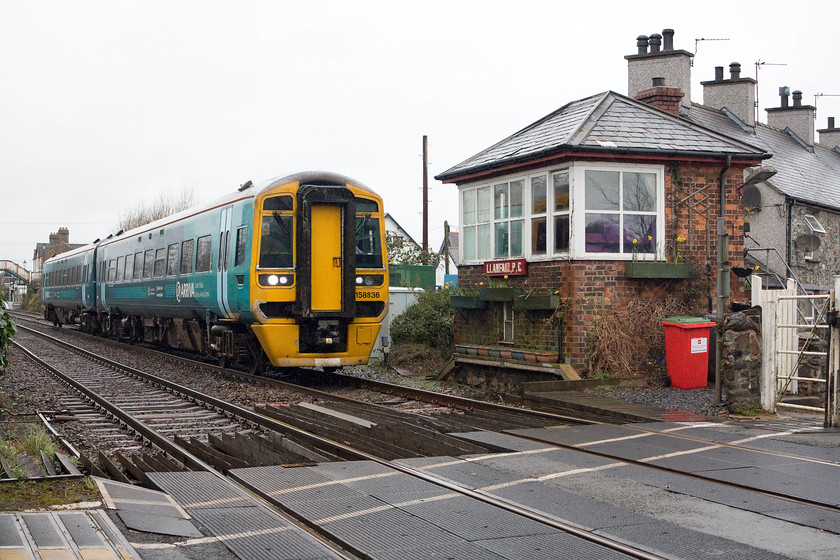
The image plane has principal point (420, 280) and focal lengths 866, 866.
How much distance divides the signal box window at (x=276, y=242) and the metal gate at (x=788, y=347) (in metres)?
6.91

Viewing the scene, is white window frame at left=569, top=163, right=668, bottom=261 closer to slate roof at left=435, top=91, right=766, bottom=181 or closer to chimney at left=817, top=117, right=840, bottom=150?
slate roof at left=435, top=91, right=766, bottom=181

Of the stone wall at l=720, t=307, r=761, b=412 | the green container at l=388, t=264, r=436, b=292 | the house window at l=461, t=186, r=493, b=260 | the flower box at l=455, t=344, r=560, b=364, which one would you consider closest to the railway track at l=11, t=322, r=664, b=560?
the stone wall at l=720, t=307, r=761, b=412

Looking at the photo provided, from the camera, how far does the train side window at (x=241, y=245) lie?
546 inches

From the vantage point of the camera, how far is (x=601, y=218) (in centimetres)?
1352

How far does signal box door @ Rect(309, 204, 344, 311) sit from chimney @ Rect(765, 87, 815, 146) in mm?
23070

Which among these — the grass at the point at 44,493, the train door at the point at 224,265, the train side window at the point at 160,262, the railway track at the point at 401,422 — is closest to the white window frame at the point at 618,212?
the railway track at the point at 401,422

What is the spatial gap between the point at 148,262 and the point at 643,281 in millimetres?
12144

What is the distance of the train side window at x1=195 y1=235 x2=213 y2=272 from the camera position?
15.8m

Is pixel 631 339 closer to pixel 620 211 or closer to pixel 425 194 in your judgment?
pixel 620 211

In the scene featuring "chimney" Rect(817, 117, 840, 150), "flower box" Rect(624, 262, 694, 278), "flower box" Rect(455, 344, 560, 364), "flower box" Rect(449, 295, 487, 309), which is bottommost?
"flower box" Rect(455, 344, 560, 364)

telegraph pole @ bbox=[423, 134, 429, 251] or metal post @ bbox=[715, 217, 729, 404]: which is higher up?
telegraph pole @ bbox=[423, 134, 429, 251]

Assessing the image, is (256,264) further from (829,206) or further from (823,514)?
(829,206)

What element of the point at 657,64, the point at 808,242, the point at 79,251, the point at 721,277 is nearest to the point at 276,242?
the point at 721,277

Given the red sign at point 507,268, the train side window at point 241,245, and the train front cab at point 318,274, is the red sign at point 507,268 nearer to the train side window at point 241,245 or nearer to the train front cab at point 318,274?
the train front cab at point 318,274
